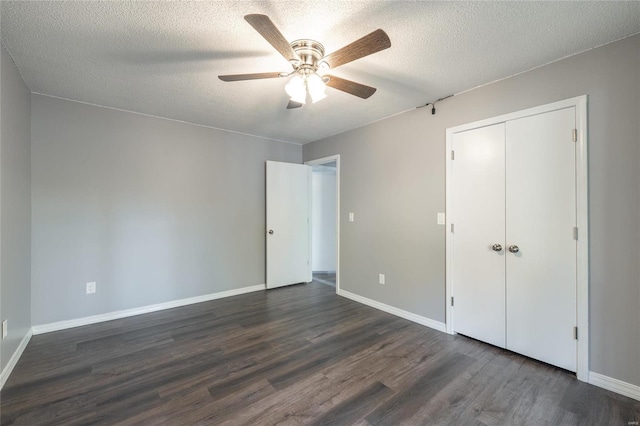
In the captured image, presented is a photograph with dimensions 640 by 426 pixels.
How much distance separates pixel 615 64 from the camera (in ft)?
6.21

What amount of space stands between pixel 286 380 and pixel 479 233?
6.94ft

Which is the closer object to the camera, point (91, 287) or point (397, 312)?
point (91, 287)

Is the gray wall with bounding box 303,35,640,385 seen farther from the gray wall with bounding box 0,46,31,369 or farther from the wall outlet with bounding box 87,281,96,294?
the gray wall with bounding box 0,46,31,369

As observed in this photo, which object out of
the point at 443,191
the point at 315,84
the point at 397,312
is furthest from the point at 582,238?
the point at 315,84

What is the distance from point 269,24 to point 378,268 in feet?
9.60

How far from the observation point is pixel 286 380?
79.9 inches

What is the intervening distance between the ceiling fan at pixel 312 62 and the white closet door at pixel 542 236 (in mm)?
1454

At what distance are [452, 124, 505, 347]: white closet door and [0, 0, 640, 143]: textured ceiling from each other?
60cm

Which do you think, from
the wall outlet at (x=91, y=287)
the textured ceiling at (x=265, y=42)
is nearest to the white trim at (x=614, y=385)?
the textured ceiling at (x=265, y=42)

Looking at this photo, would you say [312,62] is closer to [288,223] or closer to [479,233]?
[479,233]

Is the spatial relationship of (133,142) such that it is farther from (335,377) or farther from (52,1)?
(335,377)

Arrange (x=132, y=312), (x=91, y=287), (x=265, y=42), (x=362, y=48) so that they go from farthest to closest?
1. (x=132, y=312)
2. (x=91, y=287)
3. (x=265, y=42)
4. (x=362, y=48)

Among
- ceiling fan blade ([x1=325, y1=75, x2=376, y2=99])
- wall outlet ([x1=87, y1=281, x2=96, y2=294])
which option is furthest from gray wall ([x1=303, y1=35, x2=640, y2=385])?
wall outlet ([x1=87, y1=281, x2=96, y2=294])

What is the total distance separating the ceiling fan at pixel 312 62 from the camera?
4.85ft
